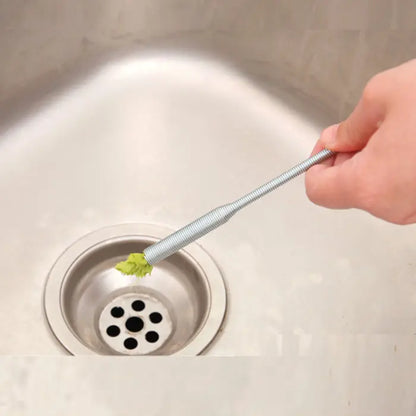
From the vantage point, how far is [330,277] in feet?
1.65

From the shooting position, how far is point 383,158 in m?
0.27

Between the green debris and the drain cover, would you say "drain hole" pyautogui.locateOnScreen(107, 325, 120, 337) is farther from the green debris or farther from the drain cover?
the green debris

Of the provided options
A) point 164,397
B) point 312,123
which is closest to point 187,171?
point 312,123

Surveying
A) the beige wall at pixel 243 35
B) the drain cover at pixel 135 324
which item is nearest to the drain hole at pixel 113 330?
the drain cover at pixel 135 324

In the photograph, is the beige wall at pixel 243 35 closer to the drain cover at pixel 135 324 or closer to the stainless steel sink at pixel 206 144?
the stainless steel sink at pixel 206 144

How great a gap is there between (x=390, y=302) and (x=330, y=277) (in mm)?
52

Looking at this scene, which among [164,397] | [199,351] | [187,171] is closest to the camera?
[164,397]

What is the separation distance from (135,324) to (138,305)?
19 millimetres

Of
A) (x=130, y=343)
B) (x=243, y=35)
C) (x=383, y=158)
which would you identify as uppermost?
(x=243, y=35)

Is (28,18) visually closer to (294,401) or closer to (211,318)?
(211,318)

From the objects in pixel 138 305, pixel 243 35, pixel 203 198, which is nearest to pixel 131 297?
pixel 138 305

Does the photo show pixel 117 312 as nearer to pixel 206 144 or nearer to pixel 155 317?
pixel 155 317

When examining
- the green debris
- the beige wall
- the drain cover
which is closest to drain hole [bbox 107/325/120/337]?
the drain cover

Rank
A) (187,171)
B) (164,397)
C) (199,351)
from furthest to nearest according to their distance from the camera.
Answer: (187,171) < (199,351) < (164,397)
